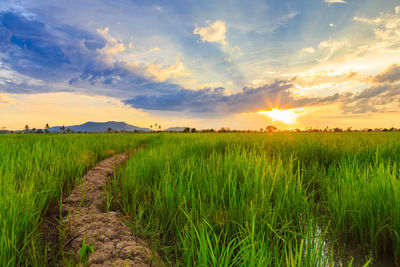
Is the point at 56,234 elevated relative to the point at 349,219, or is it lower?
lower

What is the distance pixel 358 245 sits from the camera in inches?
63.1

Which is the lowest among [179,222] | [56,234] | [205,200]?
[56,234]

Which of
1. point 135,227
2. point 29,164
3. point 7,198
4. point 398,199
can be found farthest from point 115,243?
point 29,164

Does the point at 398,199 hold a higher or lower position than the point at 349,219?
higher

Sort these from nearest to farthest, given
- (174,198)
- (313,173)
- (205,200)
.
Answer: (205,200)
(174,198)
(313,173)

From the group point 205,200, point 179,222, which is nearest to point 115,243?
point 179,222

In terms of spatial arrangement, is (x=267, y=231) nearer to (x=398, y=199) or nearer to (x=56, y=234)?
(x=398, y=199)

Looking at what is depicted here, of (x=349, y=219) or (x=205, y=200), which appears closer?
(x=349, y=219)

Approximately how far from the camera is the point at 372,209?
172cm

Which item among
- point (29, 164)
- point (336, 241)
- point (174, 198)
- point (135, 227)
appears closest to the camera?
point (336, 241)

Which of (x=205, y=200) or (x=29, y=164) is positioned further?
(x=29, y=164)

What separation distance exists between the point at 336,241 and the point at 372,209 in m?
0.44

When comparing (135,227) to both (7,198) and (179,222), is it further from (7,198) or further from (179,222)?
(7,198)

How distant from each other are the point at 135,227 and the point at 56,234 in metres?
0.66
